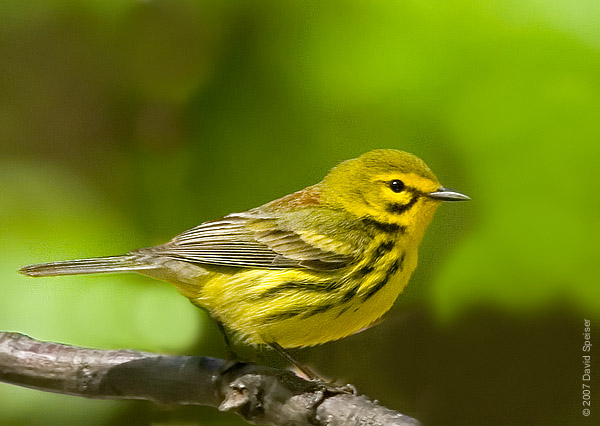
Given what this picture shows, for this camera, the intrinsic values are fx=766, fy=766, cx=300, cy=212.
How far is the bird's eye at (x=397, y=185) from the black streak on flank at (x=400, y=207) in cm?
3

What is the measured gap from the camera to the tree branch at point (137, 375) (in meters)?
1.22

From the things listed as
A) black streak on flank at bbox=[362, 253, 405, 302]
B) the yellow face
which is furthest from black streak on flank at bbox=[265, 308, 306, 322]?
the yellow face

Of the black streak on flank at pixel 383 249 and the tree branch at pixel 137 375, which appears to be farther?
the black streak on flank at pixel 383 249

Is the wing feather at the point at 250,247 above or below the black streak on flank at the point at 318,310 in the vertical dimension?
above

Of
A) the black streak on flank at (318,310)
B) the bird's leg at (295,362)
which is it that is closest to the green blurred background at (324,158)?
the bird's leg at (295,362)

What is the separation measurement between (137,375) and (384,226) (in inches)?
19.4

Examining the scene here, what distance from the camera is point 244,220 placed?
141 centimetres

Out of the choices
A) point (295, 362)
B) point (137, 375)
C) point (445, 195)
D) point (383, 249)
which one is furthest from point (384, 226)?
point (137, 375)

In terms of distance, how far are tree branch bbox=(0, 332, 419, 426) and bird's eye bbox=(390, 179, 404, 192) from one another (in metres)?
0.35

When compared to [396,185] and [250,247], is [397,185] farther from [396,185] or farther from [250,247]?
[250,247]

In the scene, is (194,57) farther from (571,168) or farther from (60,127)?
(571,168)

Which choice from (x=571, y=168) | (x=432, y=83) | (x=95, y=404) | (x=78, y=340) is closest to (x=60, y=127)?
(x=78, y=340)

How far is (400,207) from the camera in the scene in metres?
1.29

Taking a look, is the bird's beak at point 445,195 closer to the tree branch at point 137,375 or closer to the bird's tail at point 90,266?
the tree branch at point 137,375
